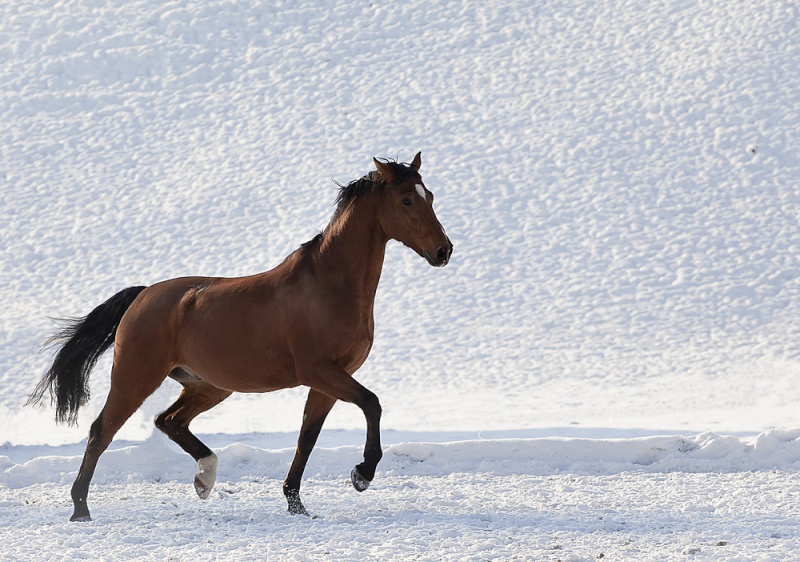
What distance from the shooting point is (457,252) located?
47.2 feet

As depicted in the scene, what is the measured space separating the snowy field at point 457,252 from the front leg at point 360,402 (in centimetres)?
31

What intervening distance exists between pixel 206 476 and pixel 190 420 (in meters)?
0.39

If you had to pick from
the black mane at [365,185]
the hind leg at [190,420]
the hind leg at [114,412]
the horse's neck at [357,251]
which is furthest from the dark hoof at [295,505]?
the black mane at [365,185]

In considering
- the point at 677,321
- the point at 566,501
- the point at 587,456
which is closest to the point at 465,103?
the point at 677,321

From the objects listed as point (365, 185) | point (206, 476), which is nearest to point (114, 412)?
point (206, 476)

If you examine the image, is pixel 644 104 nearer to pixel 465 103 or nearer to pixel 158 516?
pixel 465 103

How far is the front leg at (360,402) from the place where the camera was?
597cm

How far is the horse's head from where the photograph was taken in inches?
238

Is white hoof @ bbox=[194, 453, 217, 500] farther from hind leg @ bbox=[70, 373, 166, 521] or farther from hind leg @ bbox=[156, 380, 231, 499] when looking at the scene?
hind leg @ bbox=[70, 373, 166, 521]

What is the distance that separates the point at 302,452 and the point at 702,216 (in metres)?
9.44

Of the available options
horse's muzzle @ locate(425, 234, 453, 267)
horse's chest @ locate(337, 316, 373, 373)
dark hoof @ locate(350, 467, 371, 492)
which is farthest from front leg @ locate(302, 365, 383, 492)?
horse's muzzle @ locate(425, 234, 453, 267)

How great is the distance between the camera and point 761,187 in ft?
49.1

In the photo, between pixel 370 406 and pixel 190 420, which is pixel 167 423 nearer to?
pixel 190 420

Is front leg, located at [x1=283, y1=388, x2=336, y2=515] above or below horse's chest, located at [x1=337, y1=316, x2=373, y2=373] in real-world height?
below
